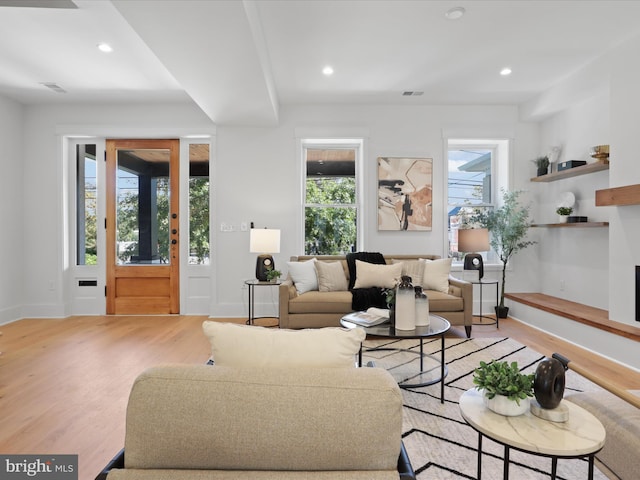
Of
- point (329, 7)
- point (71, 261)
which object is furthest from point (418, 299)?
point (71, 261)

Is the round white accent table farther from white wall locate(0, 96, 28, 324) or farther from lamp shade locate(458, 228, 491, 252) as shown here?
white wall locate(0, 96, 28, 324)

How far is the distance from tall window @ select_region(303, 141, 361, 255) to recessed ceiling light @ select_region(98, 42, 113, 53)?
257 cm

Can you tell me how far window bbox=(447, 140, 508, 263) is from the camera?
17.3 feet

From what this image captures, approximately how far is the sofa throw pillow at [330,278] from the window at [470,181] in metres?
1.89

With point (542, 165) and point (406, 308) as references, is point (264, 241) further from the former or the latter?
point (542, 165)

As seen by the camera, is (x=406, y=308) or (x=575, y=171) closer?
(x=406, y=308)

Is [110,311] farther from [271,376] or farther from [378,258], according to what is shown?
[271,376]

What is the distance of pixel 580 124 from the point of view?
4.36 meters

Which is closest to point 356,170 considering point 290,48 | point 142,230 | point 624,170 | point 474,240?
point 474,240

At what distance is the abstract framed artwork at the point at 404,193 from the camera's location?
16.5 feet

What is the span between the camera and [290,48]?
11.5 feet

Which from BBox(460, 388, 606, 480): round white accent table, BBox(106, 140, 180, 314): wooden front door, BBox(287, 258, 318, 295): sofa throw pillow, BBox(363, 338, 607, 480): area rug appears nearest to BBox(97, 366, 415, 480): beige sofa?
BBox(460, 388, 606, 480): round white accent table

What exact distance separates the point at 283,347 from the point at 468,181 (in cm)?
498

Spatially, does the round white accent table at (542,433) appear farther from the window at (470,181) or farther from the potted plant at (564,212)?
the window at (470,181)
